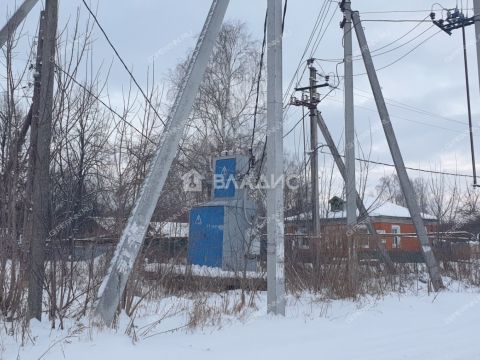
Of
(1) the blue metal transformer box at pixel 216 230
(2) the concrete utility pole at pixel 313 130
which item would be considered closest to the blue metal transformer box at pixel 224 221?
(1) the blue metal transformer box at pixel 216 230

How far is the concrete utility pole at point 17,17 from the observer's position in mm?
6078

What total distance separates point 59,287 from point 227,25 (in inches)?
942

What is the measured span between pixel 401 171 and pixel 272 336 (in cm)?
692

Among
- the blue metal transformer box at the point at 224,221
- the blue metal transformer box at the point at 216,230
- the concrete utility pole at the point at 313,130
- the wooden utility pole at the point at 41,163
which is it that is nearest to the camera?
the wooden utility pole at the point at 41,163

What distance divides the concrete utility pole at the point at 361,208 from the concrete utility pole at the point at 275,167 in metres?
2.76

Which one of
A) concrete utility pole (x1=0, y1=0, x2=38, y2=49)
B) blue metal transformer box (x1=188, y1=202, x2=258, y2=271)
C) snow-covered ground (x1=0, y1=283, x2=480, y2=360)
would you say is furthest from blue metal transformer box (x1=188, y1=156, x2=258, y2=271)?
concrete utility pole (x1=0, y1=0, x2=38, y2=49)

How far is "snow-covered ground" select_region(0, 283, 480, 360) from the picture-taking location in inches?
184

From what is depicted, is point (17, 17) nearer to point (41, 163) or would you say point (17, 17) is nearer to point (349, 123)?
point (41, 163)

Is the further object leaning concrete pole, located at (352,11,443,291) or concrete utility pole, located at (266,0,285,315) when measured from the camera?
leaning concrete pole, located at (352,11,443,291)

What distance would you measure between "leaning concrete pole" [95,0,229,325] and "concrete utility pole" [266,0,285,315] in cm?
→ 102

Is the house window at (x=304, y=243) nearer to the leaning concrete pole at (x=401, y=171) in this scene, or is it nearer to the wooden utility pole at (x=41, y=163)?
the leaning concrete pole at (x=401, y=171)

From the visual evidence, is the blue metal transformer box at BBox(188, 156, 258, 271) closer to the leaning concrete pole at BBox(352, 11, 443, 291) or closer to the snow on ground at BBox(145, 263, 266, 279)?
the snow on ground at BBox(145, 263, 266, 279)

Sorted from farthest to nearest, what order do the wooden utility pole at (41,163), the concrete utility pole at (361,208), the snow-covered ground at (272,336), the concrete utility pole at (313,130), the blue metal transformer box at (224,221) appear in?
the concrete utility pole at (313,130) → the concrete utility pole at (361,208) → the blue metal transformer box at (224,221) → the wooden utility pole at (41,163) → the snow-covered ground at (272,336)

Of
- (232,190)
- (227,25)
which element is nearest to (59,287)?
(232,190)
